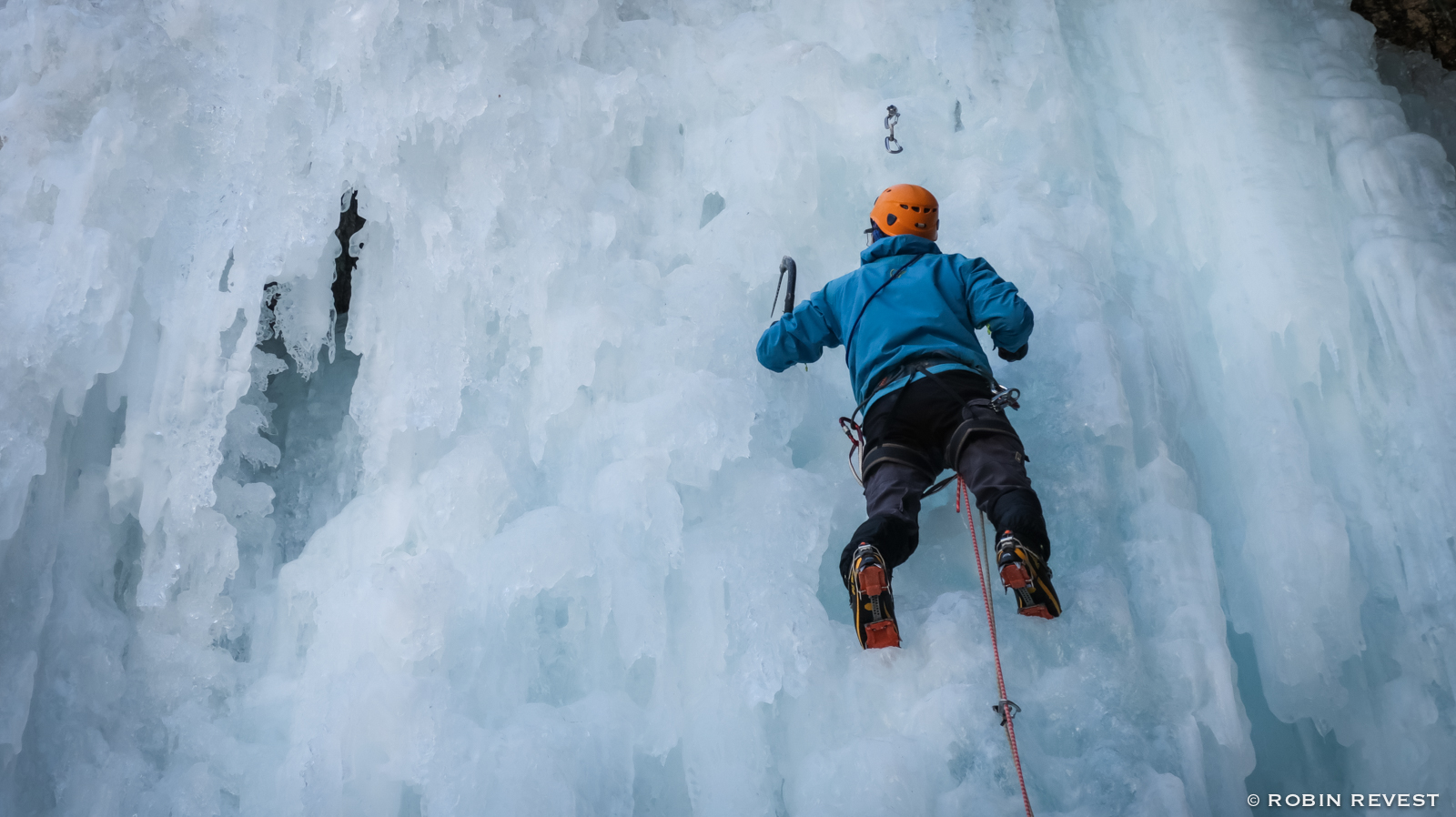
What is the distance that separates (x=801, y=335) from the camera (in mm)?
3168

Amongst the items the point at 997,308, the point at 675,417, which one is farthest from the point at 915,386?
the point at 675,417

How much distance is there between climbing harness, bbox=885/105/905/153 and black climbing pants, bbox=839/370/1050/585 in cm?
137

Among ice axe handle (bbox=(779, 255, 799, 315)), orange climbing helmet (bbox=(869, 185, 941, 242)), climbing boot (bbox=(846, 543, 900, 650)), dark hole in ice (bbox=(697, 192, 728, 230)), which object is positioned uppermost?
dark hole in ice (bbox=(697, 192, 728, 230))

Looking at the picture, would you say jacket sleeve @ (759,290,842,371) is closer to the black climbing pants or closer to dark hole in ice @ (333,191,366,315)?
the black climbing pants

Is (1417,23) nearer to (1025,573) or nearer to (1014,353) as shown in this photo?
(1014,353)

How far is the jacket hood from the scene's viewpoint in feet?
10.4

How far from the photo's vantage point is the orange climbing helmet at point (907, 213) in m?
3.23

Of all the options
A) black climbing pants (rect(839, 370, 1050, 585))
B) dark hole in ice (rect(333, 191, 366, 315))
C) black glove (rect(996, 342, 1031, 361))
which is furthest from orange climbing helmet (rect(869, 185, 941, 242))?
dark hole in ice (rect(333, 191, 366, 315))

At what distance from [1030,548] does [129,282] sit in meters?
2.93

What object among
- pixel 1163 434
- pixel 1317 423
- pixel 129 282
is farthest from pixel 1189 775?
pixel 129 282

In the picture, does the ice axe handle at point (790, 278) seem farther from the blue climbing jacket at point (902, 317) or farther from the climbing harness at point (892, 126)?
the climbing harness at point (892, 126)

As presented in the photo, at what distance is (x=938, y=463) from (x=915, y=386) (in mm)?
251

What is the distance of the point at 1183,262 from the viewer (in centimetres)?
377

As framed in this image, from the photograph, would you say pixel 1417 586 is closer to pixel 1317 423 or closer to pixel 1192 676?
pixel 1317 423
